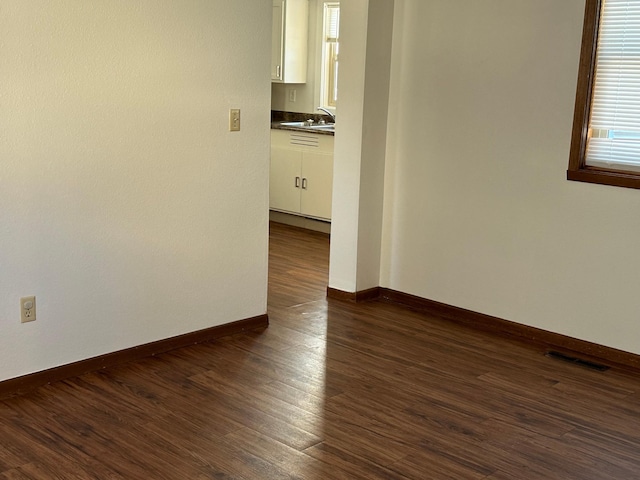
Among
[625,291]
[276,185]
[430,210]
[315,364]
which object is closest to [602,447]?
[625,291]

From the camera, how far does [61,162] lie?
10.9 ft

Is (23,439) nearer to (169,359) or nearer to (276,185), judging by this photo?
(169,359)

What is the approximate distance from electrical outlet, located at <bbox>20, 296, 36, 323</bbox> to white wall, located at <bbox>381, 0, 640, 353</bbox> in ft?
7.60

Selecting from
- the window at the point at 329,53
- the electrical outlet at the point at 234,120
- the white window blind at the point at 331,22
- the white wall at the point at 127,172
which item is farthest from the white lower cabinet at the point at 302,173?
the electrical outlet at the point at 234,120

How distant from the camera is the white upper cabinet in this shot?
22.9 ft

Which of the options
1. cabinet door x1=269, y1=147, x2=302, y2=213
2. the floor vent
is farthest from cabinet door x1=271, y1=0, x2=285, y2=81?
the floor vent

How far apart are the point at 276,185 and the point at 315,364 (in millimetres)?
3462

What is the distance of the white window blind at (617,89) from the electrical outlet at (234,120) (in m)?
1.80

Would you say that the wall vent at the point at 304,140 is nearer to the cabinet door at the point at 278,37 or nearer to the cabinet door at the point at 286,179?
the cabinet door at the point at 286,179

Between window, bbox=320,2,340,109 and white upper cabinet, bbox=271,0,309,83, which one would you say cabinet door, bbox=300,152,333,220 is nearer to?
window, bbox=320,2,340,109

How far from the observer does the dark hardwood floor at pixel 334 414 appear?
2.83 metres

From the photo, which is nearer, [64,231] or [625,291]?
[64,231]

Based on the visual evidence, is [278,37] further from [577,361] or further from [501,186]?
[577,361]

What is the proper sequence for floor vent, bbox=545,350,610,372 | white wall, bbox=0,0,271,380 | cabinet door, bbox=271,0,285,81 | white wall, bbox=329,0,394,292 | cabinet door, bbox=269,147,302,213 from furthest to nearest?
cabinet door, bbox=271,0,285,81
cabinet door, bbox=269,147,302,213
white wall, bbox=329,0,394,292
floor vent, bbox=545,350,610,372
white wall, bbox=0,0,271,380
